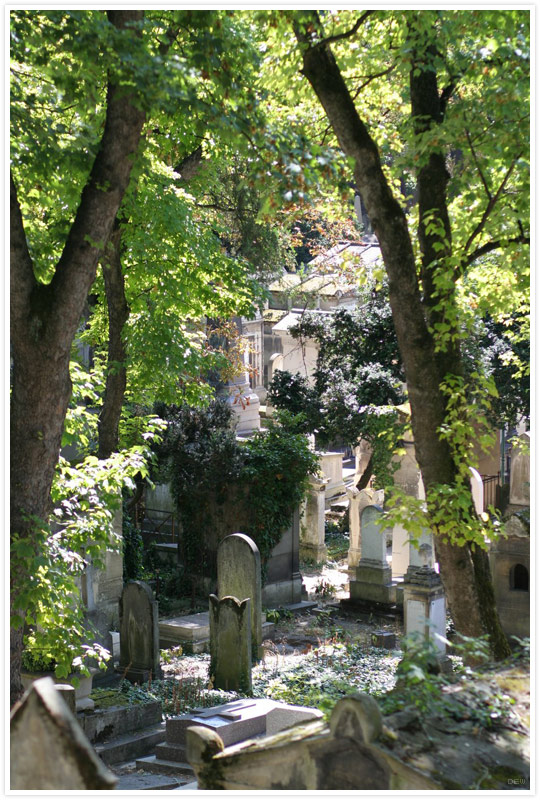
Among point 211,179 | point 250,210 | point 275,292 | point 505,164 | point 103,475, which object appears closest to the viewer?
point 505,164

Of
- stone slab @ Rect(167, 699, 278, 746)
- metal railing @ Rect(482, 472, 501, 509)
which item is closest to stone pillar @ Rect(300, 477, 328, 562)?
metal railing @ Rect(482, 472, 501, 509)

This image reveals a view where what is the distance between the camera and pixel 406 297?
720 cm

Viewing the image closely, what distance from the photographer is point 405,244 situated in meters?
7.18

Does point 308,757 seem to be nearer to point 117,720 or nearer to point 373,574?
point 117,720

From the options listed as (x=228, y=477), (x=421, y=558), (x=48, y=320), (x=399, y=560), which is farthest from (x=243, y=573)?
(x=48, y=320)

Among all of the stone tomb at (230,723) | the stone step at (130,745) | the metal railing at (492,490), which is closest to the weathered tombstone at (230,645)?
the stone step at (130,745)

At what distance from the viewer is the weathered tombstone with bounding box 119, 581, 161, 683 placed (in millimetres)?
10703

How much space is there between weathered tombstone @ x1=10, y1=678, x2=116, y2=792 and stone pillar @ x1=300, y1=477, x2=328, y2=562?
14.3 metres

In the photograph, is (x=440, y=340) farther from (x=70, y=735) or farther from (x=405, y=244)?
(x=70, y=735)

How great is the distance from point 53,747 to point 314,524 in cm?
1486

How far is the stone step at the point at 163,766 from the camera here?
25.3ft

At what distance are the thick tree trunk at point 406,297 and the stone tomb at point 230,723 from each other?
66.2 inches
